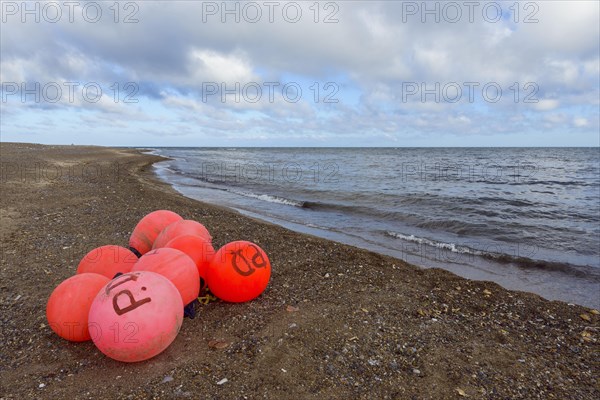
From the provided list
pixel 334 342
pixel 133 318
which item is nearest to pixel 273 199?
pixel 334 342

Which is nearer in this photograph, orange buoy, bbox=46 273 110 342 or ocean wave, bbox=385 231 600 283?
orange buoy, bbox=46 273 110 342

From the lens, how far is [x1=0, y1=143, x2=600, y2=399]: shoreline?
4012 mm

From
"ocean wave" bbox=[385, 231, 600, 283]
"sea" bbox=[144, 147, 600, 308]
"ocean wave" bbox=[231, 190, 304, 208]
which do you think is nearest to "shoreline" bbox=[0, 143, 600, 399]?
"sea" bbox=[144, 147, 600, 308]

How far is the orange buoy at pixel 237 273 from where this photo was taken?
548 centimetres

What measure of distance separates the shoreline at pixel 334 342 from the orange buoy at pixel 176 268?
0.51 m

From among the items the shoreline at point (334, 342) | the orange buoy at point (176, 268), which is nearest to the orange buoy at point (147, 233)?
the shoreline at point (334, 342)

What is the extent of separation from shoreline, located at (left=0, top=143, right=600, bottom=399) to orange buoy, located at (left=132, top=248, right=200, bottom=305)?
1.68ft

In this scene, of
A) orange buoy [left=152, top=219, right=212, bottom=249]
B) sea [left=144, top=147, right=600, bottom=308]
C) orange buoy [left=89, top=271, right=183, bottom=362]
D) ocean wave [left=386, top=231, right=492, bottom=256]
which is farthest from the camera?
ocean wave [left=386, top=231, right=492, bottom=256]

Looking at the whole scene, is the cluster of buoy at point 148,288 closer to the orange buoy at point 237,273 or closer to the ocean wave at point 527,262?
the orange buoy at point 237,273

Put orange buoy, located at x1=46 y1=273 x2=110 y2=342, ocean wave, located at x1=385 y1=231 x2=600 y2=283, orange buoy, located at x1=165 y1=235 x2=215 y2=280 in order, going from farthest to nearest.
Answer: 1. ocean wave, located at x1=385 y1=231 x2=600 y2=283
2. orange buoy, located at x1=165 y1=235 x2=215 y2=280
3. orange buoy, located at x1=46 y1=273 x2=110 y2=342

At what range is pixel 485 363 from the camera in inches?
179

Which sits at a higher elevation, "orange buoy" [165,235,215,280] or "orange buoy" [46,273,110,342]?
"orange buoy" [165,235,215,280]

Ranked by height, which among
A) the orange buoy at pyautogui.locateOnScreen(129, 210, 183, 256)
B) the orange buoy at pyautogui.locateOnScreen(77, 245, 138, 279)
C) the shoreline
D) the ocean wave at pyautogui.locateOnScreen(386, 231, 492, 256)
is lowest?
the shoreline

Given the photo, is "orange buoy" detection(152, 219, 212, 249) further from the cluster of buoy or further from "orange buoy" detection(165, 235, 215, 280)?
"orange buoy" detection(165, 235, 215, 280)
